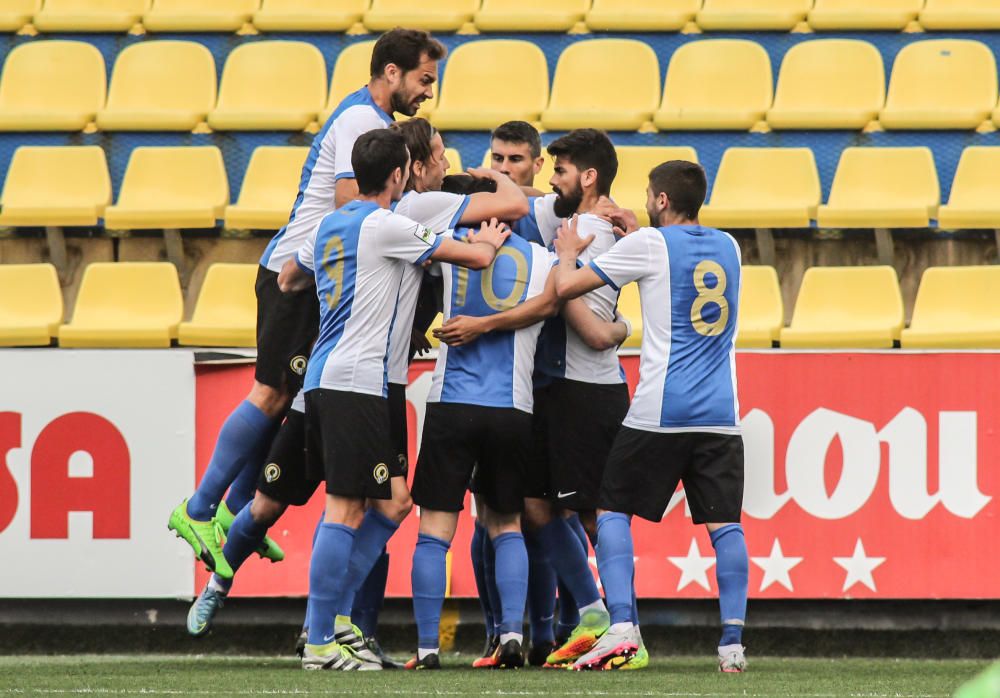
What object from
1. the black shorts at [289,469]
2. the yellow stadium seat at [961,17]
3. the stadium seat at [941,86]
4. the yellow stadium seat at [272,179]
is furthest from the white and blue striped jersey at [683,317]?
the yellow stadium seat at [961,17]

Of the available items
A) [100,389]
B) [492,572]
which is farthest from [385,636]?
[100,389]

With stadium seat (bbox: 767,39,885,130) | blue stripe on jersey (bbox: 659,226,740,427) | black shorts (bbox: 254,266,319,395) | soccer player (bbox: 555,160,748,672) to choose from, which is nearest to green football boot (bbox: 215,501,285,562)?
black shorts (bbox: 254,266,319,395)

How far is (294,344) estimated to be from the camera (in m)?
5.73

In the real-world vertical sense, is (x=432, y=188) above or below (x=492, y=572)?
above

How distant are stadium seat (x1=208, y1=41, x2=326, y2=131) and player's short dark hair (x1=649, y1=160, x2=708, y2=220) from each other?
4176 millimetres

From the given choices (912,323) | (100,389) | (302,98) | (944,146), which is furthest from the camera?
(302,98)

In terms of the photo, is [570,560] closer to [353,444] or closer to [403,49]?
[353,444]

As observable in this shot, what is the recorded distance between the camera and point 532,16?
31.7ft

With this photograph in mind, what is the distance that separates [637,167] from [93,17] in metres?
3.98

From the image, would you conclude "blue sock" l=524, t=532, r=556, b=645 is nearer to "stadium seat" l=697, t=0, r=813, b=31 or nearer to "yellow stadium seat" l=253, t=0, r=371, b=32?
"stadium seat" l=697, t=0, r=813, b=31

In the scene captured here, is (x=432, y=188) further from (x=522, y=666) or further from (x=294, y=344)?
(x=522, y=666)

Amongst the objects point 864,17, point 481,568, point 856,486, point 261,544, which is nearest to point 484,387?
point 481,568

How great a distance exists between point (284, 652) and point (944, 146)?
4638 mm

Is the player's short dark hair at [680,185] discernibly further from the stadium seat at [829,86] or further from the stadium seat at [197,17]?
the stadium seat at [197,17]
